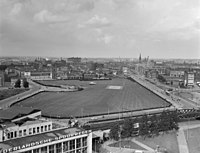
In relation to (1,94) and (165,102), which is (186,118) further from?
(1,94)

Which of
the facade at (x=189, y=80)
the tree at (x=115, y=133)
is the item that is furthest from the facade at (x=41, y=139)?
the facade at (x=189, y=80)

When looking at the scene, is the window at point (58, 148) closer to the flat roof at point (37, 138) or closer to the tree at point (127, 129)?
the flat roof at point (37, 138)

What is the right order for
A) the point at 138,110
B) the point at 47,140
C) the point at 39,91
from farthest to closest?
the point at 39,91 → the point at 138,110 → the point at 47,140

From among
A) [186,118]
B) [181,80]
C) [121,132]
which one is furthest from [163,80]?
[121,132]

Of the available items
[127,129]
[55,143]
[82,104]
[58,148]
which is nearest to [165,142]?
[127,129]

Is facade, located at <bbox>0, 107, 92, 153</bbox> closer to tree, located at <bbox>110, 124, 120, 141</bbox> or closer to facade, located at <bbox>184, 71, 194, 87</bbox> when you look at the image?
tree, located at <bbox>110, 124, 120, 141</bbox>

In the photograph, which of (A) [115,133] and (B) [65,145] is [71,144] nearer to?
(B) [65,145]
